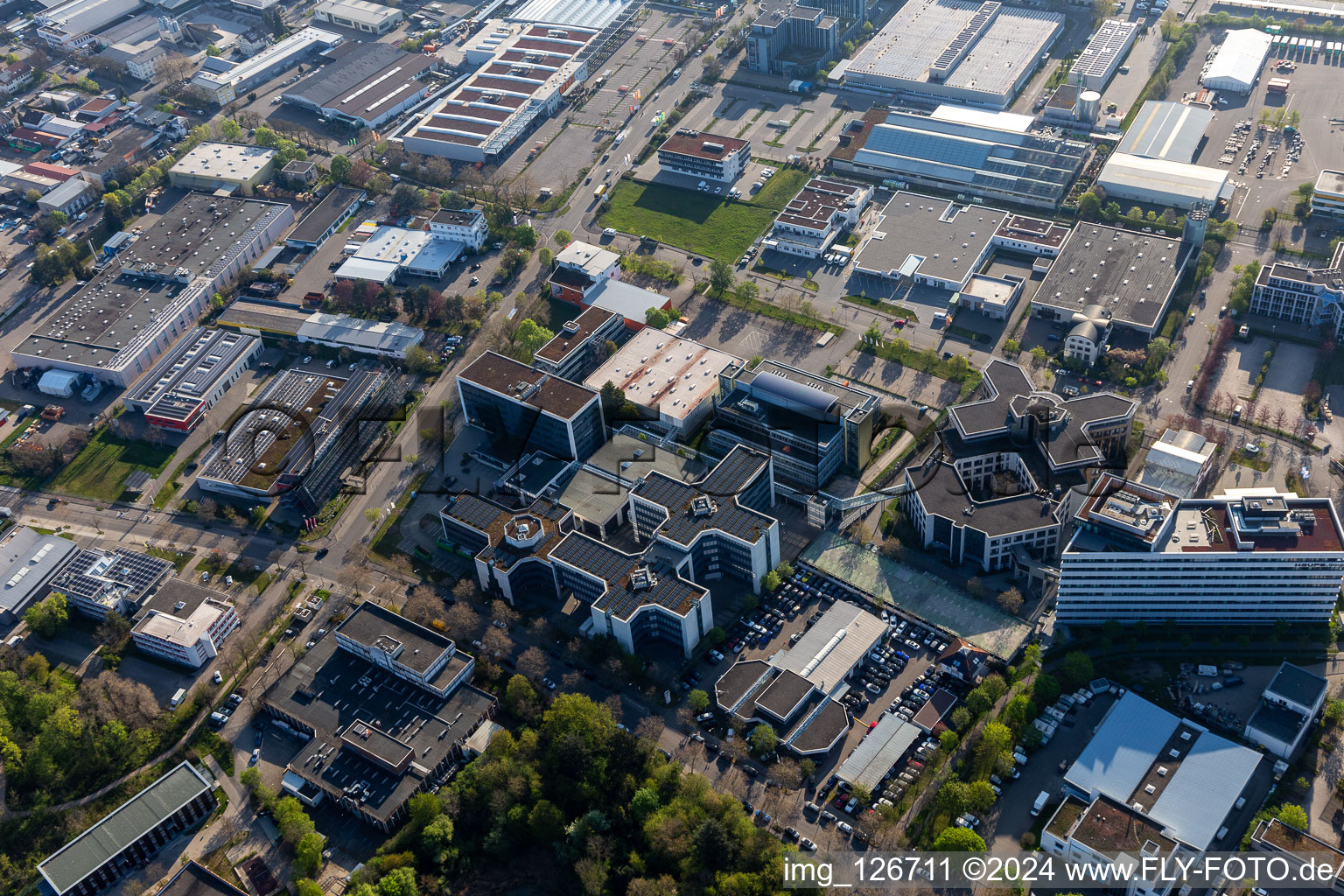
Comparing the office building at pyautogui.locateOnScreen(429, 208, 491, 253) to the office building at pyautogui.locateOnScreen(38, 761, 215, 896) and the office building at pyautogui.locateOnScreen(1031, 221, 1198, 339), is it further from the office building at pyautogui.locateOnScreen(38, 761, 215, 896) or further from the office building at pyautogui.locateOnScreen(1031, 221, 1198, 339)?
the office building at pyautogui.locateOnScreen(38, 761, 215, 896)

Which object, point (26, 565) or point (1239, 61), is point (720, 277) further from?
point (1239, 61)

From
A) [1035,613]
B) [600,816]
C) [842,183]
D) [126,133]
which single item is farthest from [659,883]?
[126,133]

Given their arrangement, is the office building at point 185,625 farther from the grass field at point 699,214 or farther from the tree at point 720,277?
the grass field at point 699,214

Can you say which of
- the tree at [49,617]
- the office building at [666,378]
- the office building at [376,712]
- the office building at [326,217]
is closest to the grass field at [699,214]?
the office building at [666,378]

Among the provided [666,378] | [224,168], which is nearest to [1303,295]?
[666,378]

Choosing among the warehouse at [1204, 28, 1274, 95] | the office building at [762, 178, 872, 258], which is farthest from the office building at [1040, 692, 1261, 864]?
the warehouse at [1204, 28, 1274, 95]
